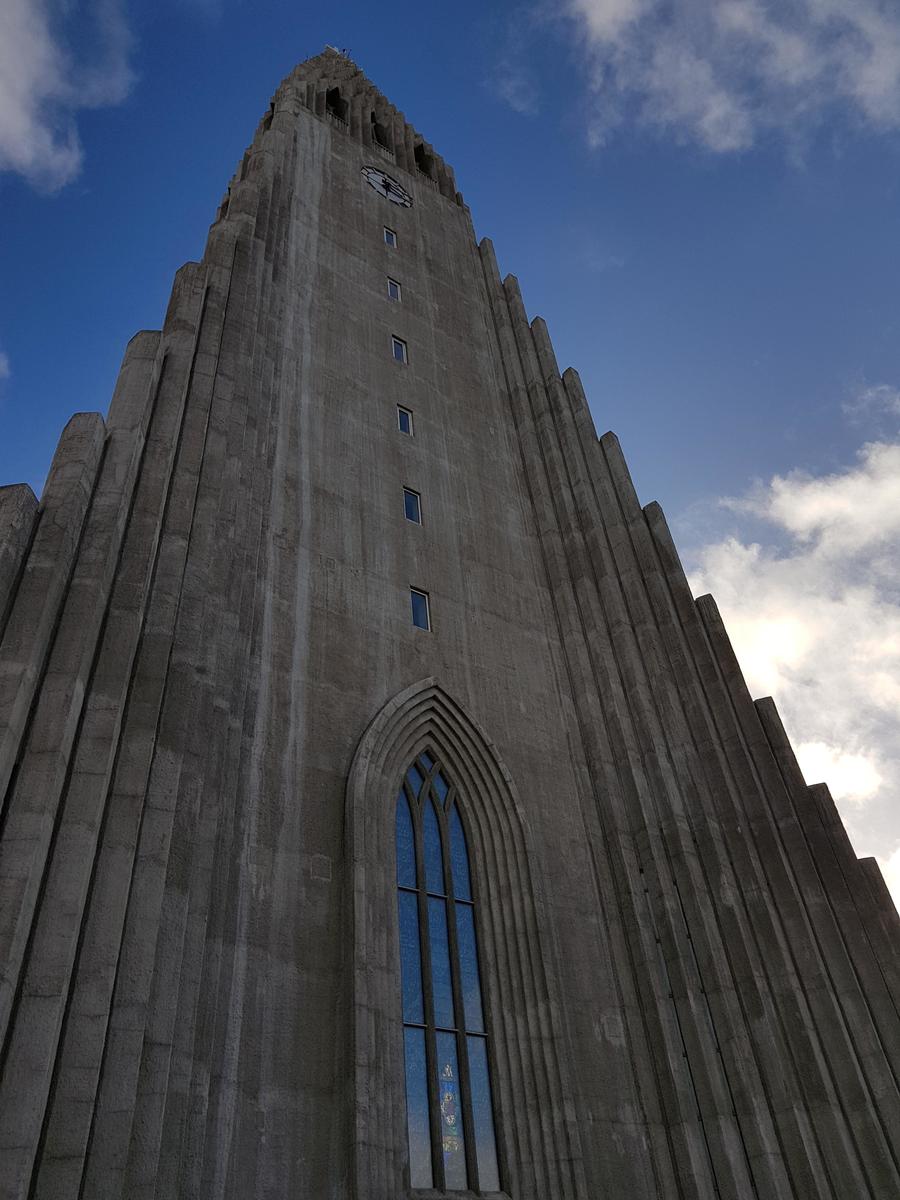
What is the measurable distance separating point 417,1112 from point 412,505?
39.0 ft

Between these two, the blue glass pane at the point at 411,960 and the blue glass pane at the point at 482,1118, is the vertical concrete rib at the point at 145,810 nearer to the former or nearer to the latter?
the blue glass pane at the point at 411,960

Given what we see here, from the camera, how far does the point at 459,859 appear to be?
50.3 feet

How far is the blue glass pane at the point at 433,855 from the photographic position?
1473 centimetres

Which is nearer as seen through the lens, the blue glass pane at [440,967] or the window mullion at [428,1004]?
the window mullion at [428,1004]

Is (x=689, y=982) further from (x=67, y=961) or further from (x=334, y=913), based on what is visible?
(x=67, y=961)

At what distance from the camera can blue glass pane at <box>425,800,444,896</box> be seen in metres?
14.7

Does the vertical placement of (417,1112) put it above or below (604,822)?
below

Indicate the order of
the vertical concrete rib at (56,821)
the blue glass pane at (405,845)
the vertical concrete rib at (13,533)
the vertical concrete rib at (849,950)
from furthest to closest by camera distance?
the blue glass pane at (405,845) → the vertical concrete rib at (849,950) → the vertical concrete rib at (13,533) → the vertical concrete rib at (56,821)

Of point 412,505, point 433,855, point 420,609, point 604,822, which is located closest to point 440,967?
point 433,855

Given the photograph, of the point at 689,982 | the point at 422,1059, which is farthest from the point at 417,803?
the point at 689,982

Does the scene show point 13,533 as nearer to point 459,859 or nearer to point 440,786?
point 440,786

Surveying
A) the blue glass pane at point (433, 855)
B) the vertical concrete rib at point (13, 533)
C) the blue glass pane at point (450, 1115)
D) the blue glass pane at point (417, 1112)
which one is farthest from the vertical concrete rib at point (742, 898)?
the vertical concrete rib at point (13, 533)

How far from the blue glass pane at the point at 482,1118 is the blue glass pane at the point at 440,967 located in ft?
1.62

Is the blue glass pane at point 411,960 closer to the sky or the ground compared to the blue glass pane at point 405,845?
closer to the ground
